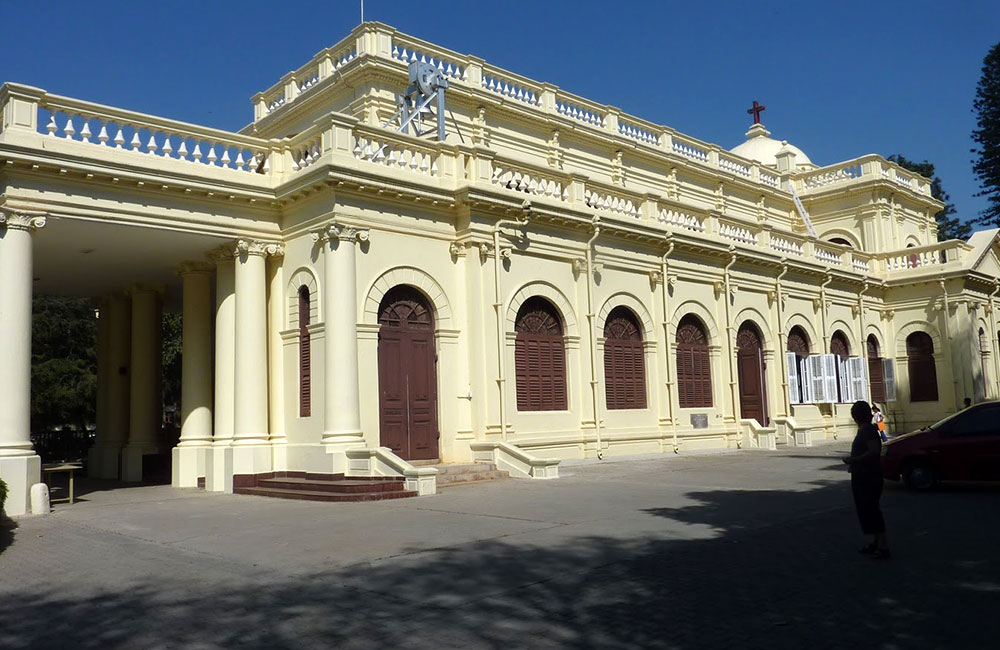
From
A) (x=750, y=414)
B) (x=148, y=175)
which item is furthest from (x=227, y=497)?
(x=750, y=414)

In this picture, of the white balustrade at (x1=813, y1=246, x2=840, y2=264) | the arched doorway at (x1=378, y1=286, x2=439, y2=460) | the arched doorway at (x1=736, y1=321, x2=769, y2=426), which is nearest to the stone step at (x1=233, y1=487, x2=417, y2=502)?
the arched doorway at (x1=378, y1=286, x2=439, y2=460)

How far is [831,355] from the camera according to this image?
25.8 m

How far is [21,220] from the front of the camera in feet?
41.9

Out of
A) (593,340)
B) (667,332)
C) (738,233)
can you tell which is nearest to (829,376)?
(738,233)

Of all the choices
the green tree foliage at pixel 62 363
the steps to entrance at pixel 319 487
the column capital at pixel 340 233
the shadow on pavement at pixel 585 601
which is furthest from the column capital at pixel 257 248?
the green tree foliage at pixel 62 363

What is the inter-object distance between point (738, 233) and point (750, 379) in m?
4.20

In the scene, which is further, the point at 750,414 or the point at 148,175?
the point at 750,414

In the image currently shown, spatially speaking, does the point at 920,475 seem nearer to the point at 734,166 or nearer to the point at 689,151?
the point at 689,151

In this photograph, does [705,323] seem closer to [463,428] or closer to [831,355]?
[831,355]

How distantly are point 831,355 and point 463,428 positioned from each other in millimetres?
14692

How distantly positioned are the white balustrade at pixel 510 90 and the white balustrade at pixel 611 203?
4144mm

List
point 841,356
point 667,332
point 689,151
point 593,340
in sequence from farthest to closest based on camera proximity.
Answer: point 841,356 → point 689,151 → point 667,332 → point 593,340

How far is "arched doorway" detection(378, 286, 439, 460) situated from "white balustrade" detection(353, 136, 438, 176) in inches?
93.1

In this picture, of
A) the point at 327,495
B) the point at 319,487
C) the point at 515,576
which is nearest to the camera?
the point at 515,576
